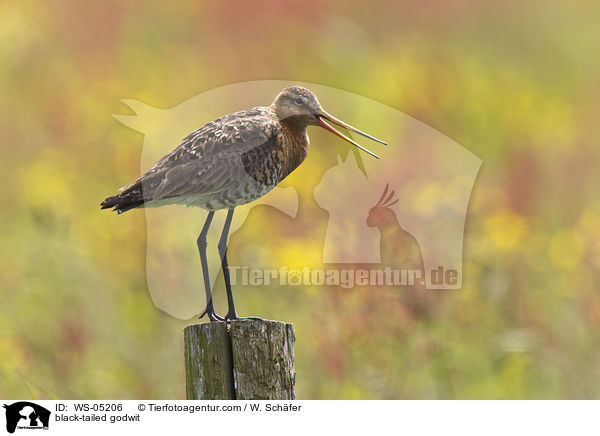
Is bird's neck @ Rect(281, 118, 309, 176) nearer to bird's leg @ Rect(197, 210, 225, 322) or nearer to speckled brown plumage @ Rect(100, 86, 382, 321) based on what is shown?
speckled brown plumage @ Rect(100, 86, 382, 321)

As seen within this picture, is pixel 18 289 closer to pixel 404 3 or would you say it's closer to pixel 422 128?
pixel 422 128

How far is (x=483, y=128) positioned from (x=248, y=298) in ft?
13.2

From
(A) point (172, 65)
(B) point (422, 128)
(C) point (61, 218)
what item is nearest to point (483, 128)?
(B) point (422, 128)

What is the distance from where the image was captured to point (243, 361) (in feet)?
14.3

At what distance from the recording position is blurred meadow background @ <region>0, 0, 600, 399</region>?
6.07 metres

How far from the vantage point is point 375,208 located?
6.27 meters
